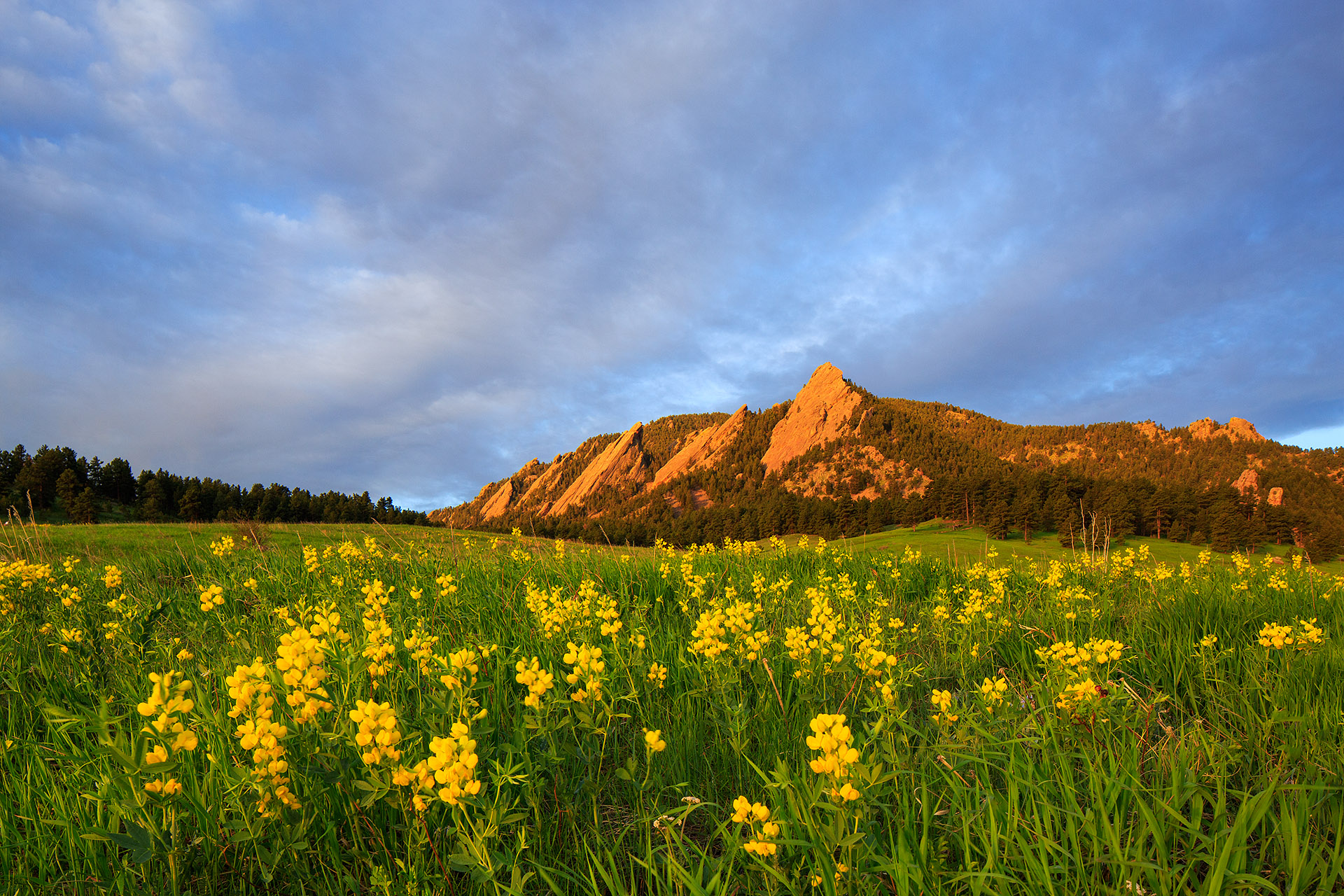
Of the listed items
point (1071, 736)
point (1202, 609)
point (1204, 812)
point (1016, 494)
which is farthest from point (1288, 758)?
point (1016, 494)

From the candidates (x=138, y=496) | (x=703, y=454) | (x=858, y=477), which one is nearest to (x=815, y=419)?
(x=858, y=477)

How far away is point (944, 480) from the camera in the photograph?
104 m

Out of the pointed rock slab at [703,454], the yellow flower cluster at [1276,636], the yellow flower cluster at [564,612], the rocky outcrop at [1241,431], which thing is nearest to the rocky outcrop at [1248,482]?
the rocky outcrop at [1241,431]

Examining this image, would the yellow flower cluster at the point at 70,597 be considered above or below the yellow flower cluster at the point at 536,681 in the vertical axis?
below

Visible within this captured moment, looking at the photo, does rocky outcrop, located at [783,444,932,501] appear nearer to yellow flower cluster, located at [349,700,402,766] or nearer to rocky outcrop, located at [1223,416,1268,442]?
rocky outcrop, located at [1223,416,1268,442]

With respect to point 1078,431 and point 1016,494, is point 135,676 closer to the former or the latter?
point 1016,494

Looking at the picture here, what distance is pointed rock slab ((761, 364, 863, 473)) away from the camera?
16638 cm

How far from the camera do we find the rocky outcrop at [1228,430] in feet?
456

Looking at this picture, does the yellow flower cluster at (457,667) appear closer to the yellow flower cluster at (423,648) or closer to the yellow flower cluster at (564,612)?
the yellow flower cluster at (423,648)

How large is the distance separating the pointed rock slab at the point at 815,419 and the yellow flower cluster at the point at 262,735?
16459 cm

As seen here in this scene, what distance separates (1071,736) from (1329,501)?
447 feet

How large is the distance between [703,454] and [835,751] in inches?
7474

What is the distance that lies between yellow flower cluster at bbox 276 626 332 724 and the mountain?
47.5 metres

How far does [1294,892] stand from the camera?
2.04 m
